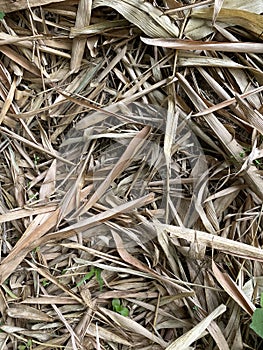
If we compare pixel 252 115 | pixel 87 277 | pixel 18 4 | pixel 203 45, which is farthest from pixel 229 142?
pixel 18 4

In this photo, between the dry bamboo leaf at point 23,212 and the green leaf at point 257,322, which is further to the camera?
the dry bamboo leaf at point 23,212

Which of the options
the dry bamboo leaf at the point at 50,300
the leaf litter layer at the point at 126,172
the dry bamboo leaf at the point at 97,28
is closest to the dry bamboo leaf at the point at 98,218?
the leaf litter layer at the point at 126,172

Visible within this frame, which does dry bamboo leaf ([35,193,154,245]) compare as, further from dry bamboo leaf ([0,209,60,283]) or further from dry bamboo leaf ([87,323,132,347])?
dry bamboo leaf ([87,323,132,347])

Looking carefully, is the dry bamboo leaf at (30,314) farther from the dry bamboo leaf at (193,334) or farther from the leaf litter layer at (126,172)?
the dry bamboo leaf at (193,334)

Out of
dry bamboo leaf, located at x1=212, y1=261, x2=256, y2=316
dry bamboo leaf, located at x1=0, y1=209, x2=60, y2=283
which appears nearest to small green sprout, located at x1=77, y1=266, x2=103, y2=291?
dry bamboo leaf, located at x1=0, y1=209, x2=60, y2=283

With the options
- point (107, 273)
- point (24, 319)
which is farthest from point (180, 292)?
point (24, 319)

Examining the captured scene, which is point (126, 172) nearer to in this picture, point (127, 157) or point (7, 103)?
point (127, 157)

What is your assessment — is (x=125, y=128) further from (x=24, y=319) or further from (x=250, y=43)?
(x=24, y=319)
